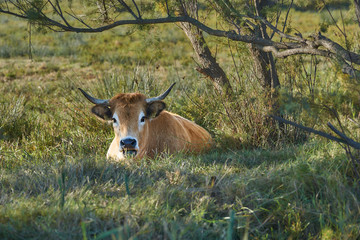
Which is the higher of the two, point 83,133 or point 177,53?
point 177,53

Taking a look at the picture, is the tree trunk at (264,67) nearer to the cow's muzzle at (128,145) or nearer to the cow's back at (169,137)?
the cow's back at (169,137)

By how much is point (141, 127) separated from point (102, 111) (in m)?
0.57

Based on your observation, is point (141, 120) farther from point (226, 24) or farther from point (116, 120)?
point (226, 24)

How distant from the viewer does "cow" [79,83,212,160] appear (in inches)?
207

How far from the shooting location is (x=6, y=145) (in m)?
6.21

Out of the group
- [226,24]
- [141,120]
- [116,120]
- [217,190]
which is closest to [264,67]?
[226,24]

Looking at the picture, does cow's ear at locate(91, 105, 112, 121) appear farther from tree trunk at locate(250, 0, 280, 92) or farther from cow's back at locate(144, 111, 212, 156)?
tree trunk at locate(250, 0, 280, 92)

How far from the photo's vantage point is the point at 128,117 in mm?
5367

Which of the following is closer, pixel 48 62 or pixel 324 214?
pixel 324 214

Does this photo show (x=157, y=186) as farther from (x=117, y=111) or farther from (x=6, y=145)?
(x=6, y=145)

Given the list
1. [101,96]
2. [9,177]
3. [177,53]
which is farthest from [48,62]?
[9,177]

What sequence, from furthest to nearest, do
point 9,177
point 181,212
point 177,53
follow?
point 177,53, point 9,177, point 181,212

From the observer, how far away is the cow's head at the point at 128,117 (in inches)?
203

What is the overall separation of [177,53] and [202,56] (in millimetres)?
10025
